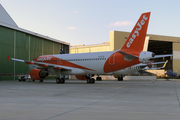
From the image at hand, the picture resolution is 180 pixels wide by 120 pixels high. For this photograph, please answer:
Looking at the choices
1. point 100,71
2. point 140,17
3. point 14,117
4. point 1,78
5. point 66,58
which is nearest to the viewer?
point 14,117

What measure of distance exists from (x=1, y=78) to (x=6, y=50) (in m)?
4.31

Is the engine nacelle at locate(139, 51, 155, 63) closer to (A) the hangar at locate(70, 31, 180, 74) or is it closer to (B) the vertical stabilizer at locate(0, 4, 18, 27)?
(A) the hangar at locate(70, 31, 180, 74)

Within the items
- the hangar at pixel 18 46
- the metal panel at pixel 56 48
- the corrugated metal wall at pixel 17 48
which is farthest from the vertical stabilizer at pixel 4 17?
the metal panel at pixel 56 48

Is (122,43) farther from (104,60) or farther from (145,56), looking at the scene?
(145,56)

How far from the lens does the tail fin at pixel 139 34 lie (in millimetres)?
20875

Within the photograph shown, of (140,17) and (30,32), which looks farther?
(30,32)

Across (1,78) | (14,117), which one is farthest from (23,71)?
(14,117)

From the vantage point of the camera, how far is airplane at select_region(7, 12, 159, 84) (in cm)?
2119

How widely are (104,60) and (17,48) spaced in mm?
19162

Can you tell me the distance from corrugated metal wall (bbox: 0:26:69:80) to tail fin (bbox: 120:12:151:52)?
20543 mm

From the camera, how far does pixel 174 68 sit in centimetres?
6856

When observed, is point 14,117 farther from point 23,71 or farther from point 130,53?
point 23,71

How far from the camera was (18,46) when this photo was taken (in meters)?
37.6

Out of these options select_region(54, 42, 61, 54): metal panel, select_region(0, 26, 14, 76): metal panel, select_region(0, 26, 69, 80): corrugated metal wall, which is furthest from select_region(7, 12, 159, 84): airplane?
select_region(54, 42, 61, 54): metal panel
